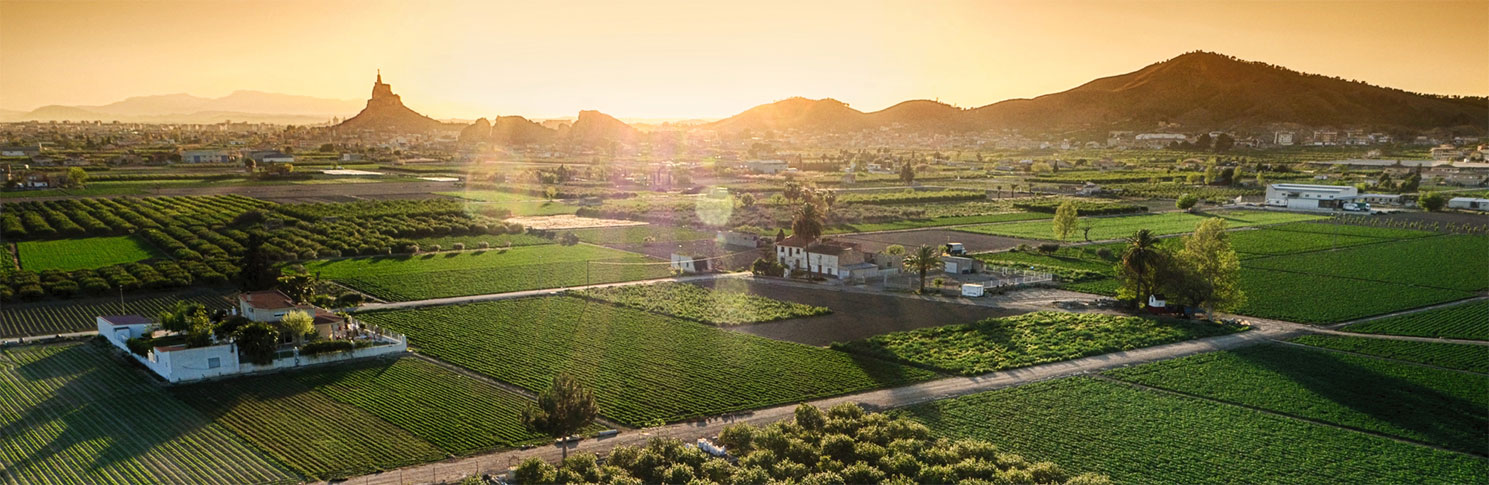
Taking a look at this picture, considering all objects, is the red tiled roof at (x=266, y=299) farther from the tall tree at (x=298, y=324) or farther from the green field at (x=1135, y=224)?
the green field at (x=1135, y=224)

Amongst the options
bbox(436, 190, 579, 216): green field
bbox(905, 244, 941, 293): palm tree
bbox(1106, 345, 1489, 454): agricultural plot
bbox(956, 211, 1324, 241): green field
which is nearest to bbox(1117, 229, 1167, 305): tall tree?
bbox(1106, 345, 1489, 454): agricultural plot

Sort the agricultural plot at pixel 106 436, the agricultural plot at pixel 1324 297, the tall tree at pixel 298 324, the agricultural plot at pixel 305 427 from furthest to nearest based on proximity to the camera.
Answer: the agricultural plot at pixel 1324 297 → the tall tree at pixel 298 324 → the agricultural plot at pixel 305 427 → the agricultural plot at pixel 106 436

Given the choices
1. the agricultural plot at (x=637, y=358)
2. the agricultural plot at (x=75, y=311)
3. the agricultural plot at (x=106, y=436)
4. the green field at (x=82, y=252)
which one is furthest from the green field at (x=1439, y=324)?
the green field at (x=82, y=252)

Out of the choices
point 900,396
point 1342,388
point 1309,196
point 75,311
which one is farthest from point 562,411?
point 1309,196

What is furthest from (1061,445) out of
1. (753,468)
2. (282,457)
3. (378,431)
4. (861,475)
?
(282,457)

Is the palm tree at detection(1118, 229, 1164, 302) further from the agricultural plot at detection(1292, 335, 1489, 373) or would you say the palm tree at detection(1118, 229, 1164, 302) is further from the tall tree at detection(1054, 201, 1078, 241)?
the tall tree at detection(1054, 201, 1078, 241)
